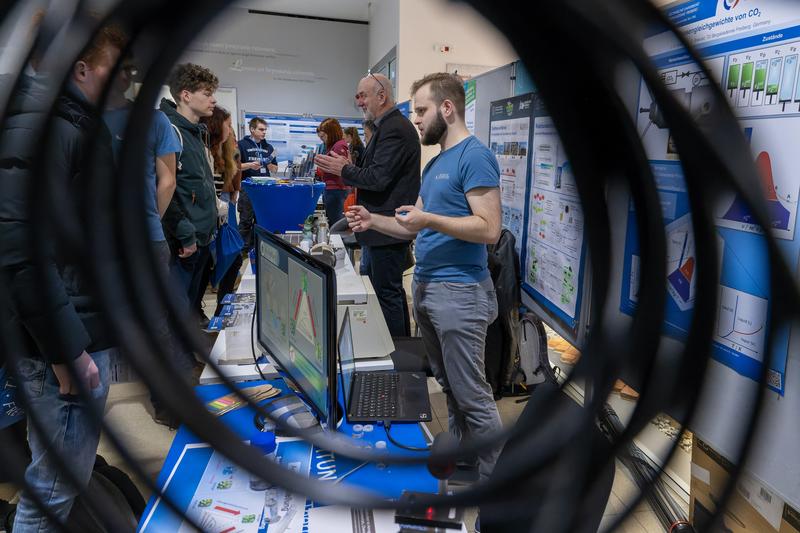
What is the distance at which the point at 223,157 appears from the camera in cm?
358

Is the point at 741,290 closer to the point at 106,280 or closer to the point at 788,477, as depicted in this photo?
the point at 788,477

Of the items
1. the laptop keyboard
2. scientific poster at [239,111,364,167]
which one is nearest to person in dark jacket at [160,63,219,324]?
the laptop keyboard

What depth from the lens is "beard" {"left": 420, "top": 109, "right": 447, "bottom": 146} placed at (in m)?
1.87

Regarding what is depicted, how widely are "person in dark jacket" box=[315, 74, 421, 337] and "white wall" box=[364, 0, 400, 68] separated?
3.12 metres

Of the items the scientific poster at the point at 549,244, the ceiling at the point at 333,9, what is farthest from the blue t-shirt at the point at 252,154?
the scientific poster at the point at 549,244

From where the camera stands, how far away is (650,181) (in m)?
0.22

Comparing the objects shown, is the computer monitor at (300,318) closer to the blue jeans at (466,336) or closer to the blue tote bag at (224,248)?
the blue jeans at (466,336)

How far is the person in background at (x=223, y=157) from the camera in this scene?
10.9 ft

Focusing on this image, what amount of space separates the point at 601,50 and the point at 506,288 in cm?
232

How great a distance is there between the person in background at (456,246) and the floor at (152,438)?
220 mm

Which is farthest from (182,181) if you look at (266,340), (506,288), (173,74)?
(173,74)

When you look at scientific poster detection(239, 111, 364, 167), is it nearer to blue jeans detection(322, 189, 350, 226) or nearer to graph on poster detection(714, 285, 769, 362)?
blue jeans detection(322, 189, 350, 226)

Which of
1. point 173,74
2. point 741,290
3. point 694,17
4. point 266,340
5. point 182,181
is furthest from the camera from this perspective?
point 182,181

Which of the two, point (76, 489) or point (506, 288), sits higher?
point (76, 489)
